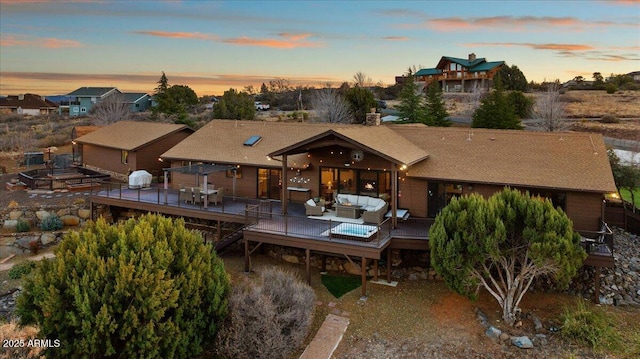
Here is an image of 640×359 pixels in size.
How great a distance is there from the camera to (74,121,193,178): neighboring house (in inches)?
A: 1074

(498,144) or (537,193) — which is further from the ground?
(498,144)

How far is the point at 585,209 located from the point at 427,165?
5739 mm

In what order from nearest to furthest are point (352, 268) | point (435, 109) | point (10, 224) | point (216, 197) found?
point (352, 268) → point (216, 197) → point (10, 224) → point (435, 109)

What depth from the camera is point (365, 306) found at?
44.7ft

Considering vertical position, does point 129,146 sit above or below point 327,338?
above

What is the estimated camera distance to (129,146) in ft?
88.9

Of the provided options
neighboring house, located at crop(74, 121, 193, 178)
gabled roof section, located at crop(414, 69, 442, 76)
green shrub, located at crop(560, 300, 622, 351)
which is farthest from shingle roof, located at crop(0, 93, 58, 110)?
green shrub, located at crop(560, 300, 622, 351)

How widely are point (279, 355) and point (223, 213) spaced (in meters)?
8.66

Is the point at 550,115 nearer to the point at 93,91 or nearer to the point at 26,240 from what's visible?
the point at 26,240

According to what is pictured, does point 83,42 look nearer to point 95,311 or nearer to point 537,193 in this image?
point 95,311

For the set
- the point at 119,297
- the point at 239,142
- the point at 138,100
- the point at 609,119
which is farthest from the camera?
the point at 138,100

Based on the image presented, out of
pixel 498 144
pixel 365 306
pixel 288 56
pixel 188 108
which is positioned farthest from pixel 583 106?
pixel 365 306

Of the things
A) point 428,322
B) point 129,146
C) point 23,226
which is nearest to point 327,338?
point 428,322

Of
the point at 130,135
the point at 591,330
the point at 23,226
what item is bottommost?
the point at 591,330
